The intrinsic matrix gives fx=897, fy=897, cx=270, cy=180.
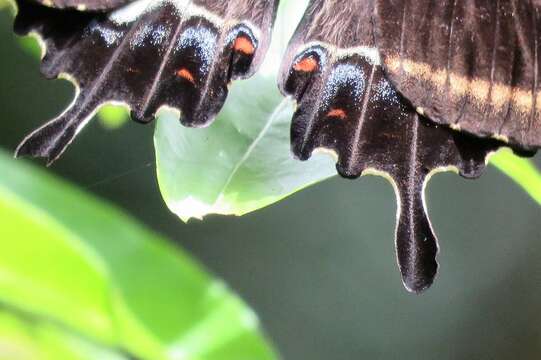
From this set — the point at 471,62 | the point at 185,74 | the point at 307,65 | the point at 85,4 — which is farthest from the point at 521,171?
the point at 85,4

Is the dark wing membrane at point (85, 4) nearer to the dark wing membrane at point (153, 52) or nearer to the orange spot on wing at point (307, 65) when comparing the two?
the dark wing membrane at point (153, 52)

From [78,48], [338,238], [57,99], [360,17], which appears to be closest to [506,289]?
[338,238]

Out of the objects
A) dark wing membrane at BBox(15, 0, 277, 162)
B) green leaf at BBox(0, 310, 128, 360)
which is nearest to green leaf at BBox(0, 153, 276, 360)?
green leaf at BBox(0, 310, 128, 360)

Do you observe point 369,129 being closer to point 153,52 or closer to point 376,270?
point 153,52

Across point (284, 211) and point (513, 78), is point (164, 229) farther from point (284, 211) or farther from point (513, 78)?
point (513, 78)

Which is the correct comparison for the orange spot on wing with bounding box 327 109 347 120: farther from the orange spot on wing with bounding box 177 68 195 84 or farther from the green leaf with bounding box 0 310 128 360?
the green leaf with bounding box 0 310 128 360

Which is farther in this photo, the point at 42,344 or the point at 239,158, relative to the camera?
the point at 239,158
